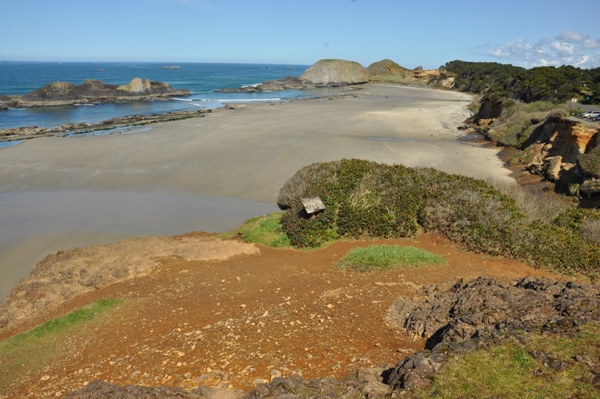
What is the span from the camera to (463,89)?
273 feet

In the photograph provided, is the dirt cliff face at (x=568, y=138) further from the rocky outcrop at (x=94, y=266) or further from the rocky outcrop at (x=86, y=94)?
the rocky outcrop at (x=86, y=94)

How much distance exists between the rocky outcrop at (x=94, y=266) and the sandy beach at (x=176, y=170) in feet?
4.14

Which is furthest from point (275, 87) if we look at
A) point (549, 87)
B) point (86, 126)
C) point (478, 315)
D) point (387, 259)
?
point (478, 315)

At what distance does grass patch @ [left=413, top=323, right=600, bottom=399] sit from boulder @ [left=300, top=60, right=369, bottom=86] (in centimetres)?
9902

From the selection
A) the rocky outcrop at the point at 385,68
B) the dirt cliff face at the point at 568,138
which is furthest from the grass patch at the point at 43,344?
the rocky outcrop at the point at 385,68

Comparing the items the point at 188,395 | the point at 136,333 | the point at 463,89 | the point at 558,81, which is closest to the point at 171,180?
the point at 136,333

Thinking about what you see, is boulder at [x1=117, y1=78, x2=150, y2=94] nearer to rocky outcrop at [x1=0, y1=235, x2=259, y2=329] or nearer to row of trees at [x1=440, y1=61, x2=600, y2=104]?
row of trees at [x1=440, y1=61, x2=600, y2=104]

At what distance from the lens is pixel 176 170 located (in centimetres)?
2303

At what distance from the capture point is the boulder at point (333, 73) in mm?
100688

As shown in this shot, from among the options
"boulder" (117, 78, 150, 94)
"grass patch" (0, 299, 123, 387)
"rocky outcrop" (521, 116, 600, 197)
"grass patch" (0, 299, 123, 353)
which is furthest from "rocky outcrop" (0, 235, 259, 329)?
"boulder" (117, 78, 150, 94)

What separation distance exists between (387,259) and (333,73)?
318 feet

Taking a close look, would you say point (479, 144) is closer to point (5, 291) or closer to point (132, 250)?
point (132, 250)

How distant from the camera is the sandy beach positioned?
51.4 ft

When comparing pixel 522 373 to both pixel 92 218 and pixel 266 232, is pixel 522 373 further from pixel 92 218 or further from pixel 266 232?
pixel 92 218
